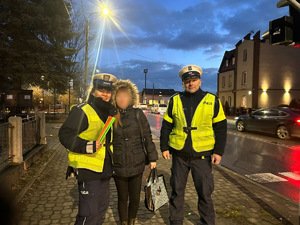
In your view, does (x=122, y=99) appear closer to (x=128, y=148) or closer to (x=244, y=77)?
(x=128, y=148)

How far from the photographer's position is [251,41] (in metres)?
27.4

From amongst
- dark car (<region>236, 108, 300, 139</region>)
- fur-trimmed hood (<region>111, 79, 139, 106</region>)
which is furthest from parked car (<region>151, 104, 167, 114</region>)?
fur-trimmed hood (<region>111, 79, 139, 106</region>)

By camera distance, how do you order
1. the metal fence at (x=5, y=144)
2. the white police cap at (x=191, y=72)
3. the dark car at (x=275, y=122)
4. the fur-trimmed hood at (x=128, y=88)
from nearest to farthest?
the fur-trimmed hood at (x=128, y=88), the white police cap at (x=191, y=72), the metal fence at (x=5, y=144), the dark car at (x=275, y=122)

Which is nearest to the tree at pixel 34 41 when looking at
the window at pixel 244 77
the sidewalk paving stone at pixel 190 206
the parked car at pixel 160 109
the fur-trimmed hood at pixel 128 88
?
the sidewalk paving stone at pixel 190 206

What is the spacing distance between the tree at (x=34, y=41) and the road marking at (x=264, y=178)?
13525mm

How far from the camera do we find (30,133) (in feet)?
21.0

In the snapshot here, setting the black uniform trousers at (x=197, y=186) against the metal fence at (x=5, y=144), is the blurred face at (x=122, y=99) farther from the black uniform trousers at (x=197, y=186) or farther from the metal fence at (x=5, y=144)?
the metal fence at (x=5, y=144)

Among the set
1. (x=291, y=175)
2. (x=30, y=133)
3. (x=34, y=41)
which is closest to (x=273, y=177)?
(x=291, y=175)

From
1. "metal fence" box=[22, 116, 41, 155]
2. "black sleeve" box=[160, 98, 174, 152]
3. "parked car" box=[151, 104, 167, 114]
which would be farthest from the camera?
"parked car" box=[151, 104, 167, 114]

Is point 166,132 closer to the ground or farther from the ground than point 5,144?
farther from the ground

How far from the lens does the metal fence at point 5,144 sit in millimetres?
4434

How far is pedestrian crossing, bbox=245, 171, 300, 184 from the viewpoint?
5168 mm

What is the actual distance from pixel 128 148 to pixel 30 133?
16.1 feet

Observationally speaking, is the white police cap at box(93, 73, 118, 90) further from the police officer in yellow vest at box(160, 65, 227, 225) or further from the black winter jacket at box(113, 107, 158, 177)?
the police officer in yellow vest at box(160, 65, 227, 225)
